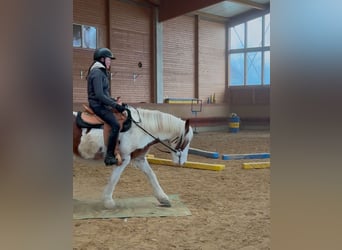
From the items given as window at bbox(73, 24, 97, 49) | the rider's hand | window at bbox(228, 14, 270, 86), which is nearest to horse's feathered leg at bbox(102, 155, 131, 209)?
the rider's hand

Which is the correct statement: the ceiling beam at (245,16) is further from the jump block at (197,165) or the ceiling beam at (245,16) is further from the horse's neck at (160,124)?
the horse's neck at (160,124)

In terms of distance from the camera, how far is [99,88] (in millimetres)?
3336

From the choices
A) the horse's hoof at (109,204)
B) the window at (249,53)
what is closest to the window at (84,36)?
the window at (249,53)

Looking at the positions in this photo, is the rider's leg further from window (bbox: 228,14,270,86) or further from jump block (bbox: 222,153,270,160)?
window (bbox: 228,14,270,86)

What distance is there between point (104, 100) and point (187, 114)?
379 inches

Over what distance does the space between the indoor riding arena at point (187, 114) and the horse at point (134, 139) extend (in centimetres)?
15

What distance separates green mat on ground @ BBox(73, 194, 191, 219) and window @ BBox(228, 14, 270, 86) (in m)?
11.5

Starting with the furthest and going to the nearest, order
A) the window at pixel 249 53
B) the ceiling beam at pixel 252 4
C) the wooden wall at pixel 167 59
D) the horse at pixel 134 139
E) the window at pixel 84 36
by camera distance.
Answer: the window at pixel 249 53 → the ceiling beam at pixel 252 4 → the wooden wall at pixel 167 59 → the window at pixel 84 36 → the horse at pixel 134 139

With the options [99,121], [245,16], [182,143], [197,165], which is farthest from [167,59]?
[99,121]

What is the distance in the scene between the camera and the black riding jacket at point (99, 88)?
3.33 metres

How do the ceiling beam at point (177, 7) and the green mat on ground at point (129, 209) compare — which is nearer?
the green mat on ground at point (129, 209)

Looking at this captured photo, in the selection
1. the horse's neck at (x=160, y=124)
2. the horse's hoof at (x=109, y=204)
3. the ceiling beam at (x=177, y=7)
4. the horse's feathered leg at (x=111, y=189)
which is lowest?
the horse's hoof at (x=109, y=204)
